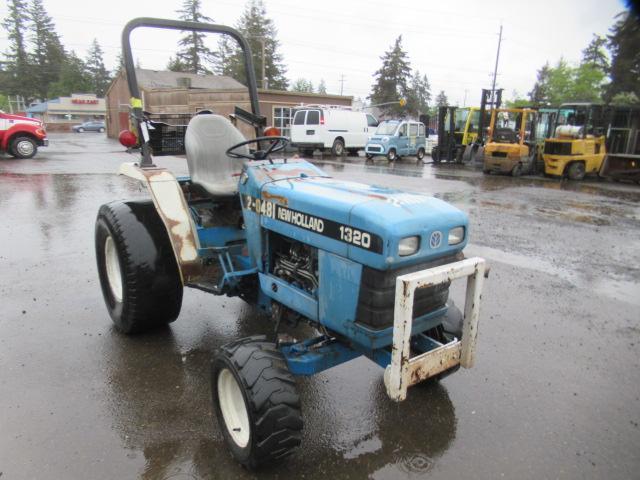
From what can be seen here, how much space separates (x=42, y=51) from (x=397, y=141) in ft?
242

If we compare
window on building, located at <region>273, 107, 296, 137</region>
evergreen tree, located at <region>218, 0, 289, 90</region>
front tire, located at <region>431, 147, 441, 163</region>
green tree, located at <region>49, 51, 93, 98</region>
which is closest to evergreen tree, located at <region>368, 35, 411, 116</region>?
evergreen tree, located at <region>218, 0, 289, 90</region>

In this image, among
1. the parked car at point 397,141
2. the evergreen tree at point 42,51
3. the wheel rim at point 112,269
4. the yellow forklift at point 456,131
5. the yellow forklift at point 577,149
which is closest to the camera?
the wheel rim at point 112,269

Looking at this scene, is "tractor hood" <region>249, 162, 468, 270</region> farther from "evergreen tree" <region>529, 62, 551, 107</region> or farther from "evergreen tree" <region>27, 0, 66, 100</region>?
"evergreen tree" <region>27, 0, 66, 100</region>

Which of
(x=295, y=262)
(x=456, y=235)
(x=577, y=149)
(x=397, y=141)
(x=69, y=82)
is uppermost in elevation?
(x=69, y=82)

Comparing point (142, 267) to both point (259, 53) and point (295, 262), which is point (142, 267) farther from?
point (259, 53)

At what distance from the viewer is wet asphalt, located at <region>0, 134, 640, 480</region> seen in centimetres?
253

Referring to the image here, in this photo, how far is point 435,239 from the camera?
2396 millimetres

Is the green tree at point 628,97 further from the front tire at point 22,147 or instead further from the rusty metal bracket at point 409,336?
the front tire at point 22,147

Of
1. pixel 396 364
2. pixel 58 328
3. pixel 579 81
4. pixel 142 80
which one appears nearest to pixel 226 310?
pixel 58 328

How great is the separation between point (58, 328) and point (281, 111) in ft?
86.6

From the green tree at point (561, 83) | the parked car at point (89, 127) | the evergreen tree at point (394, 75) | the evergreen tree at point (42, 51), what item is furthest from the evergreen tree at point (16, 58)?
the green tree at point (561, 83)

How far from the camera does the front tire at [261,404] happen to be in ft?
7.39

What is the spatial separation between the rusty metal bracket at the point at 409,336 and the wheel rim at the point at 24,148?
60.5ft

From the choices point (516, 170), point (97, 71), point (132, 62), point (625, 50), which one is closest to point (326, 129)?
point (516, 170)
